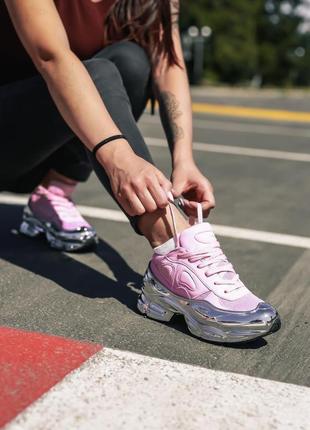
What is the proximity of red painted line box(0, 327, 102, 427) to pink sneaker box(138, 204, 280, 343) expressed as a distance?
27 cm

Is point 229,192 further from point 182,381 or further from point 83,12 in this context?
point 182,381

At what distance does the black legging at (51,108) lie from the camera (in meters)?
2.00

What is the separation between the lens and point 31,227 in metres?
2.72

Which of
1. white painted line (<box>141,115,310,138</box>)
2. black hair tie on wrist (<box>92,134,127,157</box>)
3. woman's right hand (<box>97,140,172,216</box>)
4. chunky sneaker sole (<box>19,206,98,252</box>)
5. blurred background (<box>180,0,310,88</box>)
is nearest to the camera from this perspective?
woman's right hand (<box>97,140,172,216</box>)

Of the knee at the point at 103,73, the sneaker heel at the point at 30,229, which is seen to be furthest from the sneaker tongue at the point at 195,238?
the sneaker heel at the point at 30,229

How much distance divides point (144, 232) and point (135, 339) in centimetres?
28

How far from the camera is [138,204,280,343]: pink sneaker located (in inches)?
69.2

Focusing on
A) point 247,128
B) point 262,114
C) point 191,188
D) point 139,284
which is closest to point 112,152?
point 191,188

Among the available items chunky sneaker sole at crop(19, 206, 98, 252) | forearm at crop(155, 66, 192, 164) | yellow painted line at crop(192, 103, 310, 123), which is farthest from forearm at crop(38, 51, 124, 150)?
yellow painted line at crop(192, 103, 310, 123)

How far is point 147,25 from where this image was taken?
232 cm

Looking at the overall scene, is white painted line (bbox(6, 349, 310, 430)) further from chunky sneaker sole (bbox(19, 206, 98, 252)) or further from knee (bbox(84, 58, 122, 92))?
chunky sneaker sole (bbox(19, 206, 98, 252))

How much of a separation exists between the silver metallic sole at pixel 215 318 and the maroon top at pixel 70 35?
88 cm

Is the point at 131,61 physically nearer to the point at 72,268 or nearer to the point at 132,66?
the point at 132,66

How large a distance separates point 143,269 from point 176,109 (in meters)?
0.57
